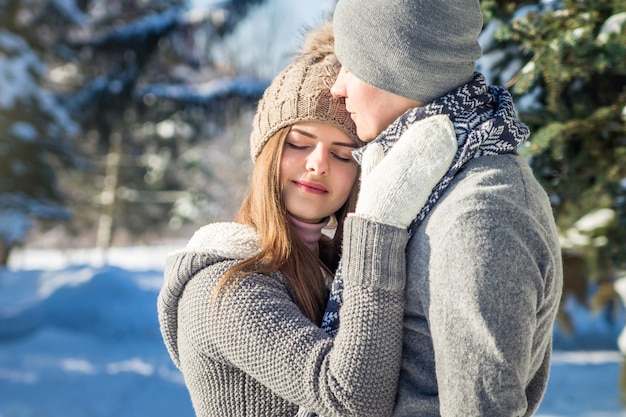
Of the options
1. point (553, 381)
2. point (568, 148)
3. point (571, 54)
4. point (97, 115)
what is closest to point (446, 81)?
point (571, 54)

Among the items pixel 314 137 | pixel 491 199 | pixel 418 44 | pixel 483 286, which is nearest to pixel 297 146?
pixel 314 137

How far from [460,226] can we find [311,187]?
844 millimetres

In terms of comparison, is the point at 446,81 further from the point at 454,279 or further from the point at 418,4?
the point at 454,279

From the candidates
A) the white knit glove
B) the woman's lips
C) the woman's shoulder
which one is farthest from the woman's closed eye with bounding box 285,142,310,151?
the white knit glove

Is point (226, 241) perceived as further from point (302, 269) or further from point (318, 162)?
point (318, 162)

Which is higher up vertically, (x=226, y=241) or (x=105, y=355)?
(x=226, y=241)

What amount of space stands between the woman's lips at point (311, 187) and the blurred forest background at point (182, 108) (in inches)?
25.0

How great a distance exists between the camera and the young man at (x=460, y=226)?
Answer: 55.1 inches

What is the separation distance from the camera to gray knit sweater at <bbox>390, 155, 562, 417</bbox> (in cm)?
139

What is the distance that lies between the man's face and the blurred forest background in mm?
1072

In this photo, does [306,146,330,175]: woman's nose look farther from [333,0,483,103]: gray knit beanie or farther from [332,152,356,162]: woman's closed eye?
[333,0,483,103]: gray knit beanie

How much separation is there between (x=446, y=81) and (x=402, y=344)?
25.4 inches

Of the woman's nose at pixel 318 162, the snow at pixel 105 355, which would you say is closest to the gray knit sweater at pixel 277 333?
the woman's nose at pixel 318 162

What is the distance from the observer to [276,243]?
2.11 metres
